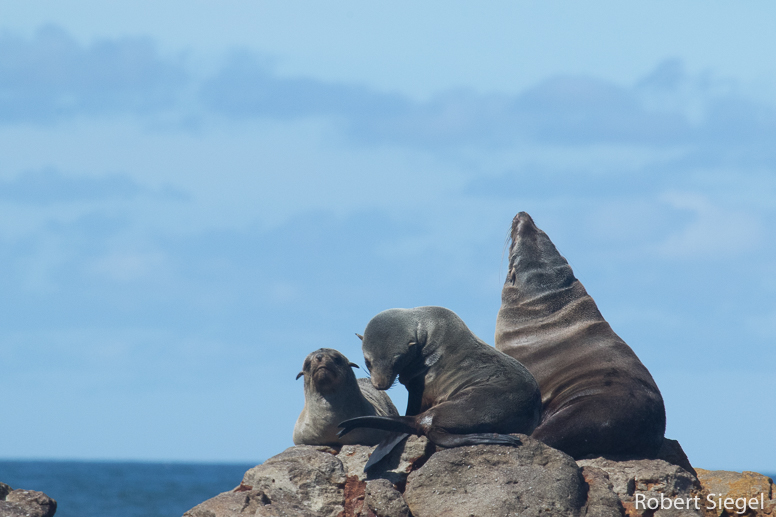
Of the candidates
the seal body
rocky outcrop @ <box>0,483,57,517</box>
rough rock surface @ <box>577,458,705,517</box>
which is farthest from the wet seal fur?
rocky outcrop @ <box>0,483,57,517</box>

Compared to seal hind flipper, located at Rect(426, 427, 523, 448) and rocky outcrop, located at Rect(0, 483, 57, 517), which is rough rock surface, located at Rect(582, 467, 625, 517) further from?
rocky outcrop, located at Rect(0, 483, 57, 517)

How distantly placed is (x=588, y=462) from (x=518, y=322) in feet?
6.42

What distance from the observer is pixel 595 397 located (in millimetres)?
8289

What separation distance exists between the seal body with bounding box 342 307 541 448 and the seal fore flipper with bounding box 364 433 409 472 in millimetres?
65

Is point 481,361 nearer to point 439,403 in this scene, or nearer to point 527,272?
point 439,403

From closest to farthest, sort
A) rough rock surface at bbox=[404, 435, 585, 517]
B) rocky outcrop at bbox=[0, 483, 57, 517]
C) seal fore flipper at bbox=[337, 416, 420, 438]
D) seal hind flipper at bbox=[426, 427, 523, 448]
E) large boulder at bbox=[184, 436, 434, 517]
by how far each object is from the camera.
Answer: rough rock surface at bbox=[404, 435, 585, 517] → large boulder at bbox=[184, 436, 434, 517] → rocky outcrop at bbox=[0, 483, 57, 517] → seal hind flipper at bbox=[426, 427, 523, 448] → seal fore flipper at bbox=[337, 416, 420, 438]

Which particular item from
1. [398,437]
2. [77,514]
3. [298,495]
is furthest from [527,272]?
[77,514]

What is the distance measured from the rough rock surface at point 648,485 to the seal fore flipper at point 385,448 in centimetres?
148

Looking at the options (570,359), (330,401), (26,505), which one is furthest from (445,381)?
(26,505)

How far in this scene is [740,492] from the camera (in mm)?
8305

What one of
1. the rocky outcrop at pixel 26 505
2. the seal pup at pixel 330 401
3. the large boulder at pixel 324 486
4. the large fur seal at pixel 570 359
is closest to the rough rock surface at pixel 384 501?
the large boulder at pixel 324 486

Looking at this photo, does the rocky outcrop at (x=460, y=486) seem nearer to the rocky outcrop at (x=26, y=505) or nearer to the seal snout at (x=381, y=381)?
the seal snout at (x=381, y=381)

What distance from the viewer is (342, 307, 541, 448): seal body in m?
7.17

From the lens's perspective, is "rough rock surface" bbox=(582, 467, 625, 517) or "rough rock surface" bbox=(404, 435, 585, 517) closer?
"rough rock surface" bbox=(404, 435, 585, 517)
